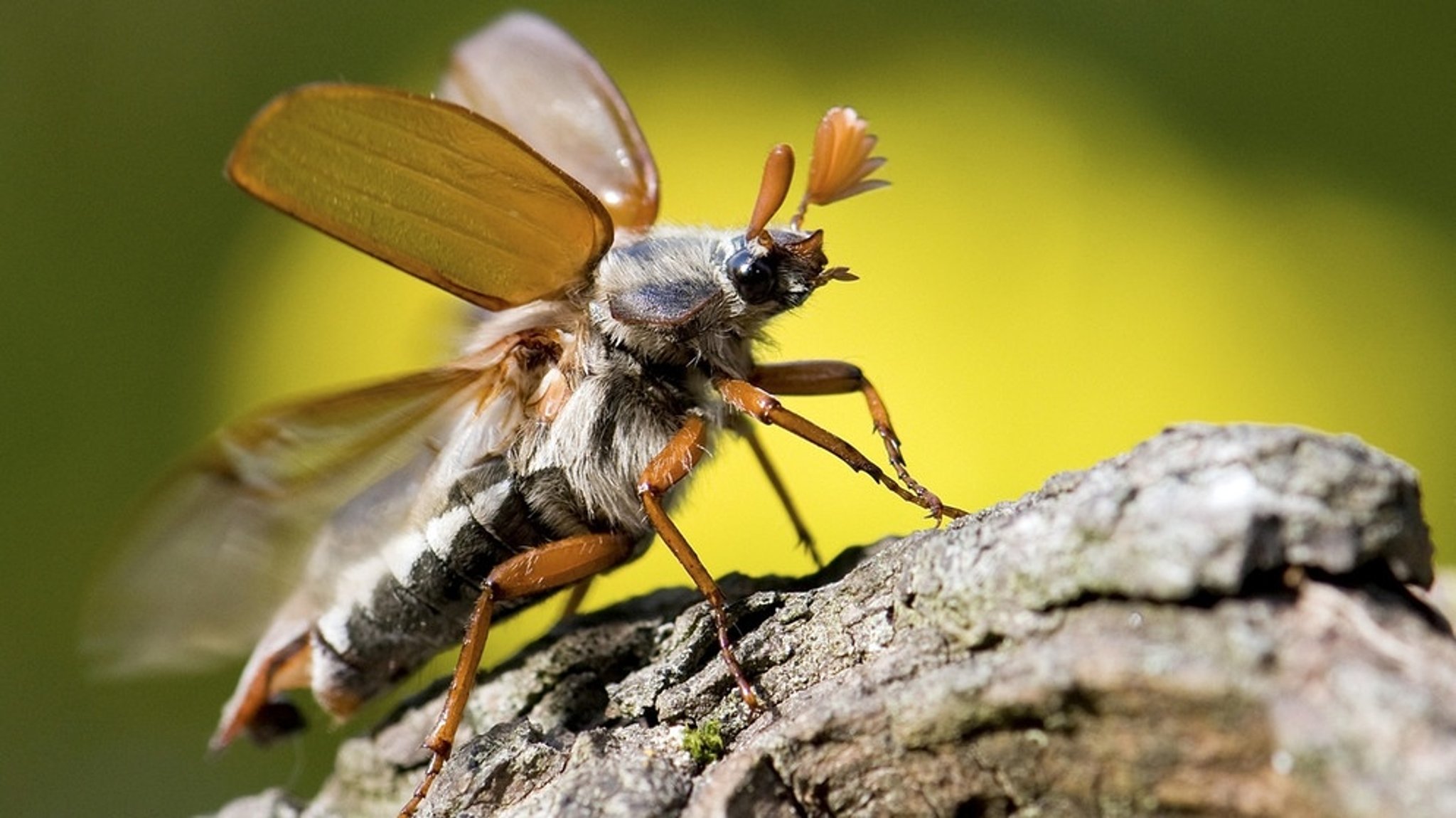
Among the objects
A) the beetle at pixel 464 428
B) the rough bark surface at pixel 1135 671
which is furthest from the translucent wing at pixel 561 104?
the rough bark surface at pixel 1135 671

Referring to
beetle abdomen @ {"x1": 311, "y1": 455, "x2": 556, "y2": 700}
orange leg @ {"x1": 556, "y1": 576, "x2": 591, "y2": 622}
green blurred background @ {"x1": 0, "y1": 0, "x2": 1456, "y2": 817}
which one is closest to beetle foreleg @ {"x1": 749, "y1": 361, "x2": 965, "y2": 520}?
beetle abdomen @ {"x1": 311, "y1": 455, "x2": 556, "y2": 700}

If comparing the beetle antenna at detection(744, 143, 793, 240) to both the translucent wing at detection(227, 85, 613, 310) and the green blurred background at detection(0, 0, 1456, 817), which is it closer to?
the translucent wing at detection(227, 85, 613, 310)

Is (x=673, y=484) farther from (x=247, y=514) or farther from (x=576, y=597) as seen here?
(x=247, y=514)

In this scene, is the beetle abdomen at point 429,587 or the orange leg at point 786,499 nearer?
the beetle abdomen at point 429,587

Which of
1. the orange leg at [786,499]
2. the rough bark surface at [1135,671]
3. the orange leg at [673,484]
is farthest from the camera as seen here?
the orange leg at [786,499]

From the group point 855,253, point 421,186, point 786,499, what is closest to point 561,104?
point 421,186

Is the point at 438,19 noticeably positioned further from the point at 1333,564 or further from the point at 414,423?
the point at 1333,564

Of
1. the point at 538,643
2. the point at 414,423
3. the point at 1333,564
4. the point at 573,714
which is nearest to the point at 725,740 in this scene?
the point at 573,714

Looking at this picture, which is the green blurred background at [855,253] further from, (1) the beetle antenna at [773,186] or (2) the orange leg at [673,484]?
(2) the orange leg at [673,484]
